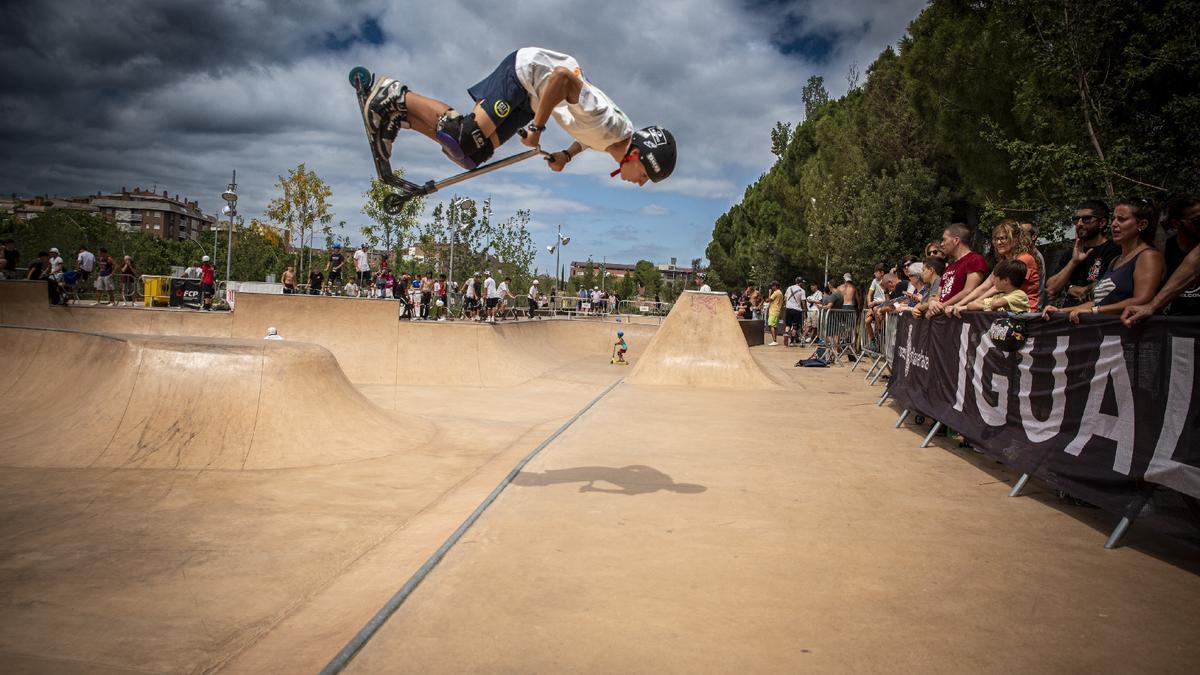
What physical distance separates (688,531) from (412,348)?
40.2 ft

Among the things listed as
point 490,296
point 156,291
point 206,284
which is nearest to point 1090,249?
point 490,296

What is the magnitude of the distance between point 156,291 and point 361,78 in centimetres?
2794

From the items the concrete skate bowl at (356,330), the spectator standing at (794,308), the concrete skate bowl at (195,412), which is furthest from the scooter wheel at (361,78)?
the spectator standing at (794,308)

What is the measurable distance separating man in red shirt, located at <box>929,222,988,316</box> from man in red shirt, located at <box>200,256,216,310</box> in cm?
2289

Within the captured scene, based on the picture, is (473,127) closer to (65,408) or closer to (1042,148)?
(65,408)

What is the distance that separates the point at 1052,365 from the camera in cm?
529

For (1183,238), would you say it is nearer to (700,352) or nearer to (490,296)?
(700,352)

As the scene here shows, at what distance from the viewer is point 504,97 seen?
13.1 ft

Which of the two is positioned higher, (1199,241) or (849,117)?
(849,117)

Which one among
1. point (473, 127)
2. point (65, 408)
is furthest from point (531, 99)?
point (65, 408)

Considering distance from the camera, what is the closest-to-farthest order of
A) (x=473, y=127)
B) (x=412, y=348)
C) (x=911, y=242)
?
(x=473, y=127) → (x=412, y=348) → (x=911, y=242)

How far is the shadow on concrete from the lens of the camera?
557 centimetres

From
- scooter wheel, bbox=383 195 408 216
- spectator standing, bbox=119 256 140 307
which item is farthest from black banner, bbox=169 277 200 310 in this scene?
scooter wheel, bbox=383 195 408 216

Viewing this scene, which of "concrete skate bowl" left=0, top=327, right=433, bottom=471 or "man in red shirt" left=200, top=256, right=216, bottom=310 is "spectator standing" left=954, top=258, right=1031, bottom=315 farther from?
"man in red shirt" left=200, top=256, right=216, bottom=310
